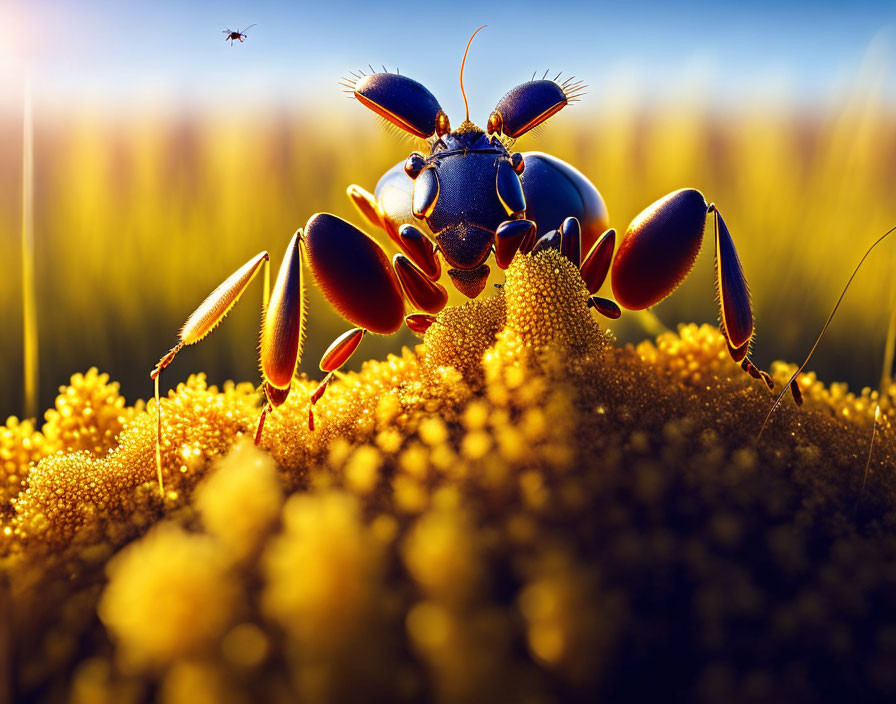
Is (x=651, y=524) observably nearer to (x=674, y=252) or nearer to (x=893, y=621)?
(x=893, y=621)

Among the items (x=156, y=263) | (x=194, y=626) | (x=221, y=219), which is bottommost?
(x=156, y=263)

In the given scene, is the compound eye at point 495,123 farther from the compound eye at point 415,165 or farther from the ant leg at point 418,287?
the ant leg at point 418,287

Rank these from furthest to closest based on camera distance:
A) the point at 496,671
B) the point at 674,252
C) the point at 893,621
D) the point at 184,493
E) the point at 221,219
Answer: the point at 221,219 → the point at 674,252 → the point at 184,493 → the point at 893,621 → the point at 496,671

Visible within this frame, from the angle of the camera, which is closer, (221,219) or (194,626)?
(194,626)

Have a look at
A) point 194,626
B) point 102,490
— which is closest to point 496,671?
point 194,626

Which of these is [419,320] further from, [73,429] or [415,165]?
[73,429]

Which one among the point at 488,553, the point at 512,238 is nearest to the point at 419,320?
the point at 512,238

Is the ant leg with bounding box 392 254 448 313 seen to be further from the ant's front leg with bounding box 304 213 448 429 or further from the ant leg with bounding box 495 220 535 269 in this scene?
the ant leg with bounding box 495 220 535 269
